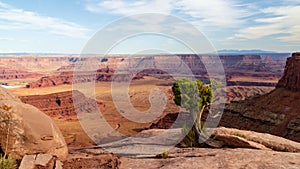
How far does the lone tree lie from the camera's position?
18656mm

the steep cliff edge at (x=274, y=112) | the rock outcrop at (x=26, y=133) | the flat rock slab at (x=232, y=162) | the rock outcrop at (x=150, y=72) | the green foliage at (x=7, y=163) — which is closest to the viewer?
the green foliage at (x=7, y=163)

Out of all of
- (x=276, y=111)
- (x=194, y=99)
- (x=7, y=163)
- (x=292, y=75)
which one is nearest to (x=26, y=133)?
(x=7, y=163)

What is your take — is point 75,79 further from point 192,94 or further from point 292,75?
point 192,94

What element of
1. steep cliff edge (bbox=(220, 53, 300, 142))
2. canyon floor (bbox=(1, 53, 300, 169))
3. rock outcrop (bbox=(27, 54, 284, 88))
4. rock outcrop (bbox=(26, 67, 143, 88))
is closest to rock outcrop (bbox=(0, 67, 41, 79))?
rock outcrop (bbox=(27, 54, 284, 88))

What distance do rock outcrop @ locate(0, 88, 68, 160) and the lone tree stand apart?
925 centimetres

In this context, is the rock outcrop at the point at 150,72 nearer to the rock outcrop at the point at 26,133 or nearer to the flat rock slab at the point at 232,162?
the rock outcrop at the point at 26,133

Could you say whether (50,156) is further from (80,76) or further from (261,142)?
(80,76)

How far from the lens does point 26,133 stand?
1154cm

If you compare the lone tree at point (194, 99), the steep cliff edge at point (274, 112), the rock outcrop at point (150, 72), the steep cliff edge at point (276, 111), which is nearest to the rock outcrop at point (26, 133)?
the lone tree at point (194, 99)

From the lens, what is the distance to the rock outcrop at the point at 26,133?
445 inches

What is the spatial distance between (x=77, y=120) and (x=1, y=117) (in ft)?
162

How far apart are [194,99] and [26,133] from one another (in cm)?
1115

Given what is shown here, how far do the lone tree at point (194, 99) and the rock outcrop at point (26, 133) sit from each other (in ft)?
30.3

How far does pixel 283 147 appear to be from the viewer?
571 inches
